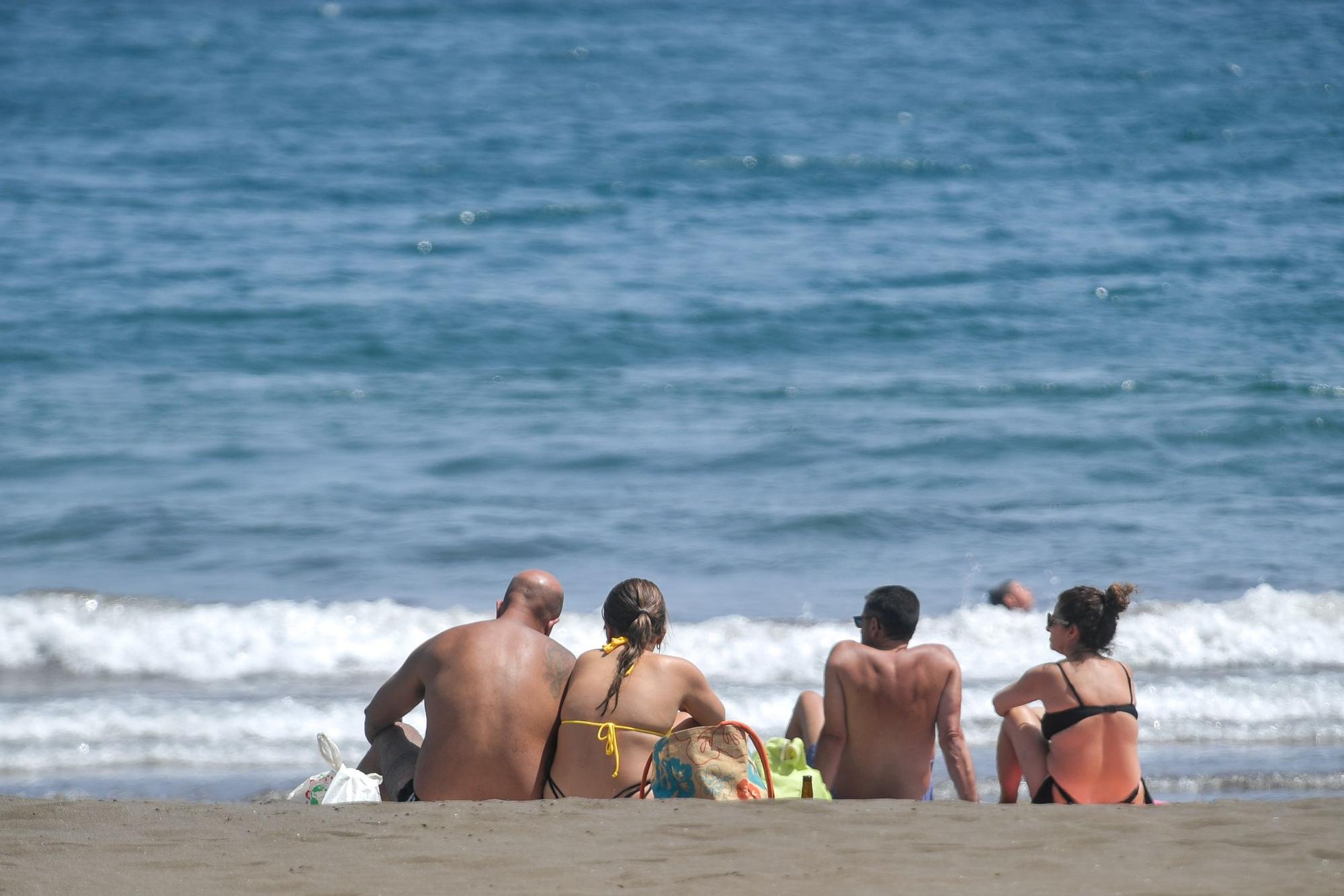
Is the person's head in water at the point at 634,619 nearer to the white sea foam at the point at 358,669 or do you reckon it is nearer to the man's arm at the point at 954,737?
the man's arm at the point at 954,737

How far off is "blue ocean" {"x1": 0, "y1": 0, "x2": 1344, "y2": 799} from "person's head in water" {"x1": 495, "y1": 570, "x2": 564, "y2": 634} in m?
2.01

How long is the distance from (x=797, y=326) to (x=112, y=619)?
848 cm

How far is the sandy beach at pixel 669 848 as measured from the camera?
3.59 meters

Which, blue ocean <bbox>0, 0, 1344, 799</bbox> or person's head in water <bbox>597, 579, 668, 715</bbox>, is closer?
person's head in water <bbox>597, 579, 668, 715</bbox>

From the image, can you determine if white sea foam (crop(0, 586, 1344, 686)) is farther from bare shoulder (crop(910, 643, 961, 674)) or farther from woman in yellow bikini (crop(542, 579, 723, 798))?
woman in yellow bikini (crop(542, 579, 723, 798))

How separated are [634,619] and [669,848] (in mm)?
1009

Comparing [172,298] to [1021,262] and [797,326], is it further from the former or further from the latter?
[1021,262]

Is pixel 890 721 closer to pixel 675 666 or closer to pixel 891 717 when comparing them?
pixel 891 717

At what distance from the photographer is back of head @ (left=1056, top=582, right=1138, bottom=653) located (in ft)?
15.8

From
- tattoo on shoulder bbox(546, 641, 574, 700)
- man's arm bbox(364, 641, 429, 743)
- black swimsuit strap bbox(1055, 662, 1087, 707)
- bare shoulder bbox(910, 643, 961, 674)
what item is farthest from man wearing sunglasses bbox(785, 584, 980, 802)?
man's arm bbox(364, 641, 429, 743)

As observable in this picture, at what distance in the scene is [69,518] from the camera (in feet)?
33.1

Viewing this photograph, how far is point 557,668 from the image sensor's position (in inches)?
185

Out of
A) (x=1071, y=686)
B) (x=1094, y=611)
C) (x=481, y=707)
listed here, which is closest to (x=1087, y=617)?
(x=1094, y=611)

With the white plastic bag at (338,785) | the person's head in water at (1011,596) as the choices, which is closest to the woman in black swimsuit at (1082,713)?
the white plastic bag at (338,785)
